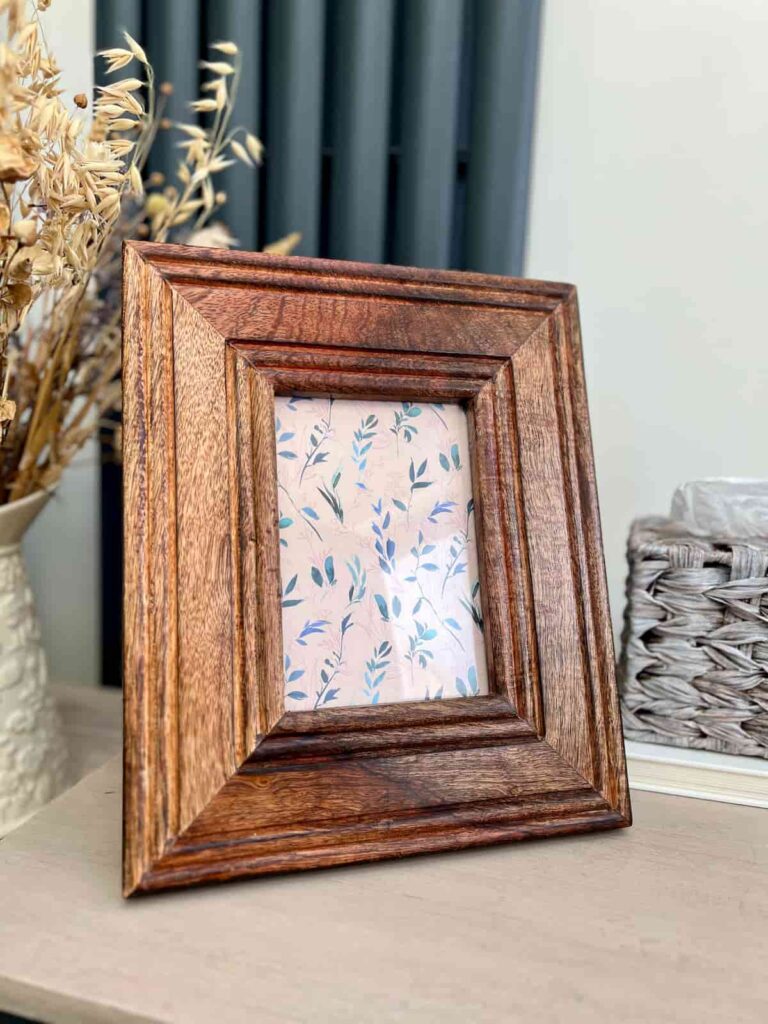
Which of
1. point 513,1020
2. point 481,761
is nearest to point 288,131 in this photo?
point 481,761

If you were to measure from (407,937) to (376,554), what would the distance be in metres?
0.26

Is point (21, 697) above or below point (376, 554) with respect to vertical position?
below

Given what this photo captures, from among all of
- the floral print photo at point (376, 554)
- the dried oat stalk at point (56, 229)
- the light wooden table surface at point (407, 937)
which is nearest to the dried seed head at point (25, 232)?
the dried oat stalk at point (56, 229)

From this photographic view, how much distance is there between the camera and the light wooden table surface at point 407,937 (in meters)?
0.44

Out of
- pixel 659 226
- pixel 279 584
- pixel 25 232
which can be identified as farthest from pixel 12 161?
pixel 659 226

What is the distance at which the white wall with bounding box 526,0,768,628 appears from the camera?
3.02ft

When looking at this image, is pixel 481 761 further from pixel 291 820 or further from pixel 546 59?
pixel 546 59

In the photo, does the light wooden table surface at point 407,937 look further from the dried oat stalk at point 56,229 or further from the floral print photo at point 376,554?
the dried oat stalk at point 56,229

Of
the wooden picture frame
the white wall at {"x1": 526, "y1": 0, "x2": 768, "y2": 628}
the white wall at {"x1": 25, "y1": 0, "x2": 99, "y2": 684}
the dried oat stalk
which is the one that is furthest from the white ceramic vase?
the white wall at {"x1": 526, "y1": 0, "x2": 768, "y2": 628}

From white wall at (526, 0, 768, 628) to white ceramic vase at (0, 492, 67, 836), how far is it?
0.65 meters

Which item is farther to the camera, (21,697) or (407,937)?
(21,697)

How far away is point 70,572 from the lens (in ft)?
3.70

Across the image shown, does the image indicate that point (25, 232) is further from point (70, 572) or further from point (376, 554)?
point (70, 572)

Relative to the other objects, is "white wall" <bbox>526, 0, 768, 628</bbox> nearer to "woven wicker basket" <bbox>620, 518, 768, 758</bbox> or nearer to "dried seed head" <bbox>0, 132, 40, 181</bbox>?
"woven wicker basket" <bbox>620, 518, 768, 758</bbox>
